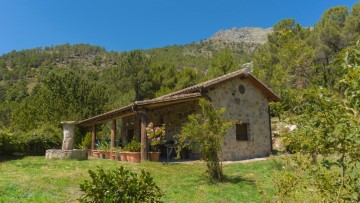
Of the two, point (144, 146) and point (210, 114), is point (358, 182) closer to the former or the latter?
point (210, 114)

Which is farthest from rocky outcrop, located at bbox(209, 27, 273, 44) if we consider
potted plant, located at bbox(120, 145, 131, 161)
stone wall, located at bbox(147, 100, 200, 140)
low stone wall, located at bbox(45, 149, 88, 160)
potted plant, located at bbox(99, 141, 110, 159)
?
low stone wall, located at bbox(45, 149, 88, 160)

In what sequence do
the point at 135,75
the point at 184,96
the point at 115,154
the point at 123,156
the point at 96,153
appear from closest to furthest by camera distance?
the point at 184,96 < the point at 123,156 < the point at 115,154 < the point at 96,153 < the point at 135,75

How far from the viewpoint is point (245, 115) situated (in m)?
14.5

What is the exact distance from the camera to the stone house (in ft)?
43.2

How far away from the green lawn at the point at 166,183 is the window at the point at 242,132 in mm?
3288

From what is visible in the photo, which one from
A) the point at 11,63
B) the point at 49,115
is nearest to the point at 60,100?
the point at 49,115

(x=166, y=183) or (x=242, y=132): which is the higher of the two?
(x=242, y=132)

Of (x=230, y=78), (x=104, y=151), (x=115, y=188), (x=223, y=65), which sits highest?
(x=223, y=65)

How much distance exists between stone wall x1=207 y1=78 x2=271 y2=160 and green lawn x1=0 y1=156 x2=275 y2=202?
107 inches

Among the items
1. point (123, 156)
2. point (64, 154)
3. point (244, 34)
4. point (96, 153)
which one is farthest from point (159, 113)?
point (244, 34)

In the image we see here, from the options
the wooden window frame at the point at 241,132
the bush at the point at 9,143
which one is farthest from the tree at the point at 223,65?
the bush at the point at 9,143

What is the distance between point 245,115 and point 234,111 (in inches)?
32.2

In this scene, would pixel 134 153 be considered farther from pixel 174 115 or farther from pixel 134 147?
pixel 174 115

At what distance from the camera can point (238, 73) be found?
1389cm
